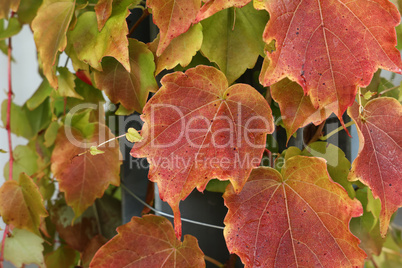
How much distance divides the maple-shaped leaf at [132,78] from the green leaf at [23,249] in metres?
0.25

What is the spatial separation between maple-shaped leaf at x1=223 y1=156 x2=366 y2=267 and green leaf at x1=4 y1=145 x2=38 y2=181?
1.32ft

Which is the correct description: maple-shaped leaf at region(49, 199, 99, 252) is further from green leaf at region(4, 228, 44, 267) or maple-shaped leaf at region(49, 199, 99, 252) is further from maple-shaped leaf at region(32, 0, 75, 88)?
maple-shaped leaf at region(32, 0, 75, 88)

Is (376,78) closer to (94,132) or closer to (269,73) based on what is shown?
(269,73)

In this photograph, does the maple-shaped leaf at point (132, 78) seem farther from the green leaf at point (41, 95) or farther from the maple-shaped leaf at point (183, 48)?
the green leaf at point (41, 95)

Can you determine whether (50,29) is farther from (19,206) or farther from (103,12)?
(19,206)

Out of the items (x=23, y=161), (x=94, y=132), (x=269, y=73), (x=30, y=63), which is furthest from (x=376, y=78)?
(x=30, y=63)

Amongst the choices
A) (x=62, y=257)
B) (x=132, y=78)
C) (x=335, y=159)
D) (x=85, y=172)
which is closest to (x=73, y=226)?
(x=62, y=257)

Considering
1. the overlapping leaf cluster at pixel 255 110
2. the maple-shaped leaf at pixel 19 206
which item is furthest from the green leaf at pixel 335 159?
the maple-shaped leaf at pixel 19 206

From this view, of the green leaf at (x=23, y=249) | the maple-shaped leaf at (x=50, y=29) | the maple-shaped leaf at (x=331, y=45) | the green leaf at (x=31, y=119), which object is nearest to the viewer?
the maple-shaped leaf at (x=331, y=45)

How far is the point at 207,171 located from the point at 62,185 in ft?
0.76

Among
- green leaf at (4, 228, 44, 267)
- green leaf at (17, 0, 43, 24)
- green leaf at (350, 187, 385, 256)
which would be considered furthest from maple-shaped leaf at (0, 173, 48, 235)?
green leaf at (350, 187, 385, 256)

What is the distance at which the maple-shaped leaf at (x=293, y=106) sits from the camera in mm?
311

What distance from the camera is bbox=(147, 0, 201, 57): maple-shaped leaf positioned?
1.03 feet

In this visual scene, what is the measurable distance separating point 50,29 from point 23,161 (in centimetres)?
28
